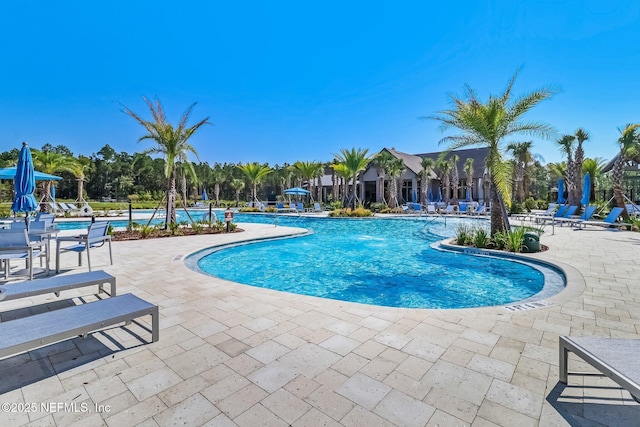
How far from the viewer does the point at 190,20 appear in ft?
38.8

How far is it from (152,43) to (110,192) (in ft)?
138

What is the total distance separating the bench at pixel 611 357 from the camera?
177 centimetres

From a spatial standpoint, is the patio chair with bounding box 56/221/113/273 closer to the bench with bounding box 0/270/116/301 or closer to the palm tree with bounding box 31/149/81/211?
the bench with bounding box 0/270/116/301

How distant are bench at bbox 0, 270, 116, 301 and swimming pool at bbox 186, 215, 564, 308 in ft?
9.48

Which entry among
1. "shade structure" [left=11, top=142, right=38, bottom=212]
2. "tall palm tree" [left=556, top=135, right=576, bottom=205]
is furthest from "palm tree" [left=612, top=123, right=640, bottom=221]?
"shade structure" [left=11, top=142, right=38, bottom=212]

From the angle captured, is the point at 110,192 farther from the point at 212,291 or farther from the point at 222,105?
the point at 212,291

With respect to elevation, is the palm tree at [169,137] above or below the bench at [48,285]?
above

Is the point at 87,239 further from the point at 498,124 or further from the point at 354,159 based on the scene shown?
the point at 354,159

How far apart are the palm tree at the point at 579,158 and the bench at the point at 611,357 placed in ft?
76.4

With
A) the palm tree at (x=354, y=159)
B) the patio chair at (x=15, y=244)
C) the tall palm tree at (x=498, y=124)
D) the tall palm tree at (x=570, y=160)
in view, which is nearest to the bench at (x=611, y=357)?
the patio chair at (x=15, y=244)

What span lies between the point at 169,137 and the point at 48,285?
10.1 metres

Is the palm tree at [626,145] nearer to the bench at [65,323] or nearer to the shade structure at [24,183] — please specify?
the bench at [65,323]

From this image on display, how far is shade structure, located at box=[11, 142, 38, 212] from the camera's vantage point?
709cm

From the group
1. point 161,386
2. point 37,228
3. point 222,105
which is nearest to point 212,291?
point 161,386
